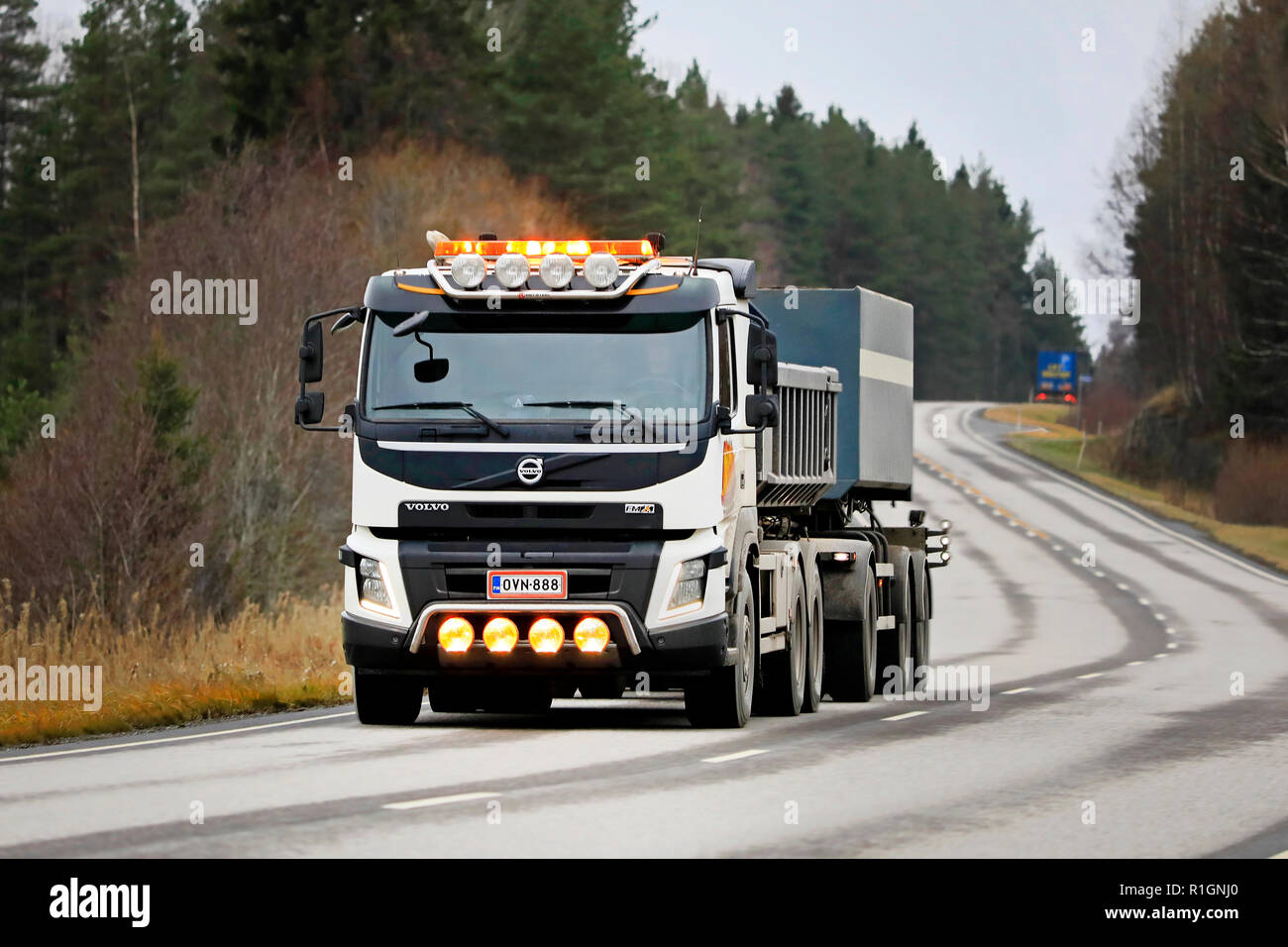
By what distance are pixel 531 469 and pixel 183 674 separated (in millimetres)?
5964

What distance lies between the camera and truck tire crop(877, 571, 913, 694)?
860 inches

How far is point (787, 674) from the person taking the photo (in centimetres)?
1744

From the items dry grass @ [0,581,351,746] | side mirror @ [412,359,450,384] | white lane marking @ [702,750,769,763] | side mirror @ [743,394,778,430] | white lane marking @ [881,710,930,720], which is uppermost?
side mirror @ [412,359,450,384]

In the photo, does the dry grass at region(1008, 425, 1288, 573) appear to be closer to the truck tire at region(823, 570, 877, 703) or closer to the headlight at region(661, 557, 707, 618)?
the truck tire at region(823, 570, 877, 703)

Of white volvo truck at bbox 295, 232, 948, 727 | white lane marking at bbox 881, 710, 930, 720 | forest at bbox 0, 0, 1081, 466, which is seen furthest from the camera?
forest at bbox 0, 0, 1081, 466

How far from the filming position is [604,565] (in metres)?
14.8

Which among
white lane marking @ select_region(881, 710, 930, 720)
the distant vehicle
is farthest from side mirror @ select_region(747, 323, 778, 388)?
the distant vehicle

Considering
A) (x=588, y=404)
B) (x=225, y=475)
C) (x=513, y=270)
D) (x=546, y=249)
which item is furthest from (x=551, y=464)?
(x=225, y=475)

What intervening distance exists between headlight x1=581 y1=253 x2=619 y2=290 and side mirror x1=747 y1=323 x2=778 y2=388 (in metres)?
1.10

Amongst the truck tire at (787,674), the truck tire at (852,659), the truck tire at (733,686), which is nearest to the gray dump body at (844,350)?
the truck tire at (852,659)

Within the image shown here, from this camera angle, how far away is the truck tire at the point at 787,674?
17438 mm

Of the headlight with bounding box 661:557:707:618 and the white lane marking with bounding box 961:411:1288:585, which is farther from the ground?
the headlight with bounding box 661:557:707:618
